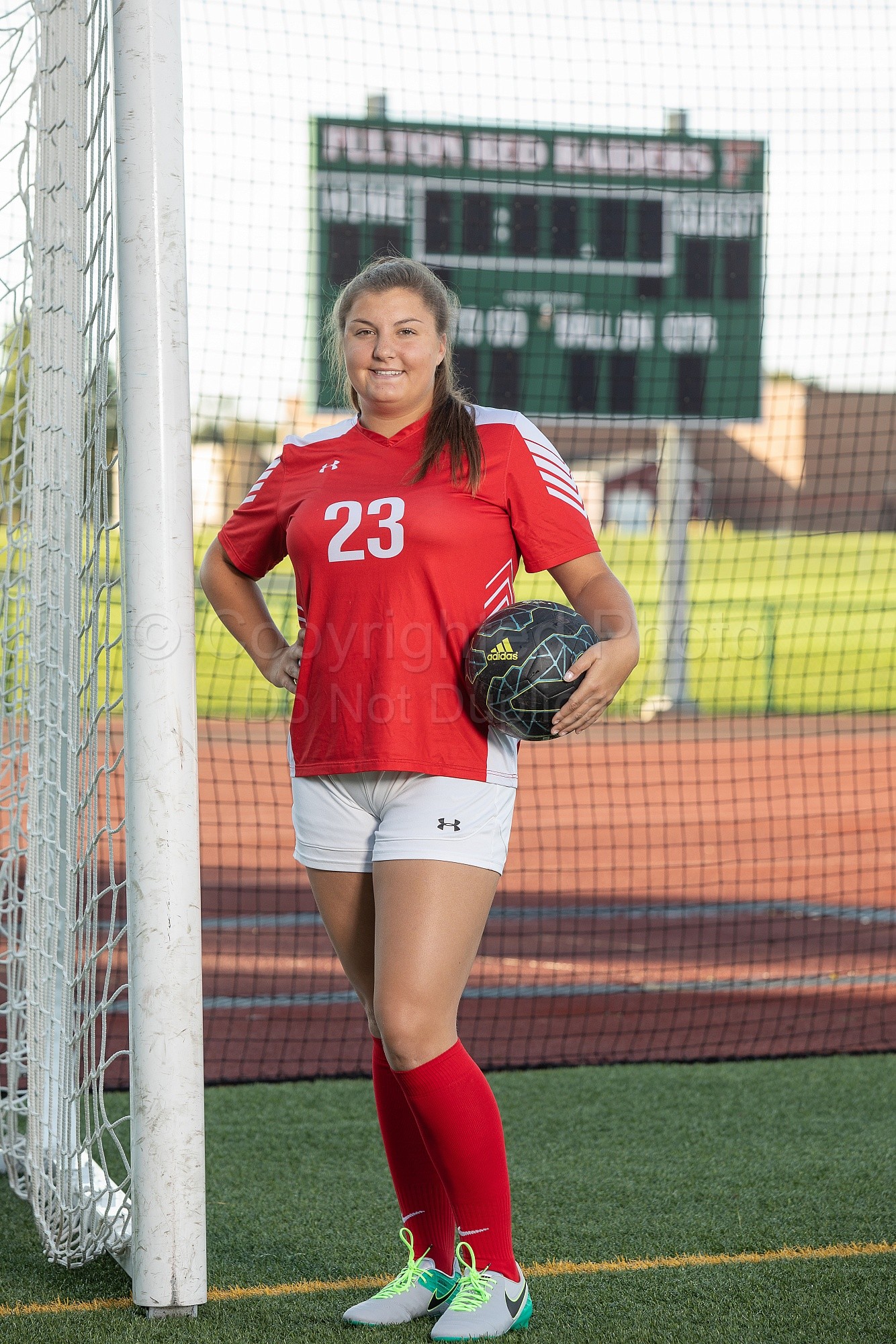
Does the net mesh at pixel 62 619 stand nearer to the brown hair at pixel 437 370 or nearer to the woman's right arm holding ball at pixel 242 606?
the woman's right arm holding ball at pixel 242 606

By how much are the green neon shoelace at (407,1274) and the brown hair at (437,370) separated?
157 cm

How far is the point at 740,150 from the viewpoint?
473 inches

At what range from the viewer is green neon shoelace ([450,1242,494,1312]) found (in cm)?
274

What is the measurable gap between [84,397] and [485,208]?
9094 mm

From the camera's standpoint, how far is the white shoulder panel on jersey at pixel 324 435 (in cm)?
304

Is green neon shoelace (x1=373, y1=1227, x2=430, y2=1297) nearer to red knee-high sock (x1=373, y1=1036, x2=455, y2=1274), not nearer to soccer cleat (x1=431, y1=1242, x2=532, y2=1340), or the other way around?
red knee-high sock (x1=373, y1=1036, x2=455, y2=1274)

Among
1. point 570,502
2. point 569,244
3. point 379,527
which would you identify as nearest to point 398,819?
point 379,527

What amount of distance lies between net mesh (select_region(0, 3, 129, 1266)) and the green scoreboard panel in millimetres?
7334

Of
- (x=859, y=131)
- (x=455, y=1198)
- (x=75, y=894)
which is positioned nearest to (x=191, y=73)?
(x=859, y=131)

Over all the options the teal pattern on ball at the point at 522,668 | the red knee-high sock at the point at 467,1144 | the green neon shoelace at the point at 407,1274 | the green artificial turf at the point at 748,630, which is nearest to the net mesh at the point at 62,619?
the green neon shoelace at the point at 407,1274

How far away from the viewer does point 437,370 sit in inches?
120

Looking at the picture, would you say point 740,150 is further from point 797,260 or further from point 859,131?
point 859,131

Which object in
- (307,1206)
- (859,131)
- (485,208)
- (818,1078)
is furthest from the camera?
(485,208)

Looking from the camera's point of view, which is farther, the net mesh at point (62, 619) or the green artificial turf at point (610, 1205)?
the net mesh at point (62, 619)
